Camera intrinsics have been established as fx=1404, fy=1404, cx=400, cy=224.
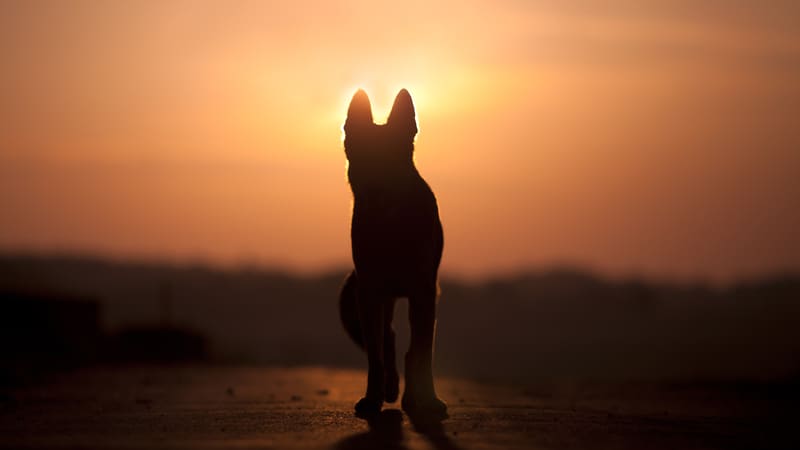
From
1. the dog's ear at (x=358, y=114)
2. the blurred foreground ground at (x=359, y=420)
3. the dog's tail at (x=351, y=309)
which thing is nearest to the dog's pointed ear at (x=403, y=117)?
the dog's ear at (x=358, y=114)

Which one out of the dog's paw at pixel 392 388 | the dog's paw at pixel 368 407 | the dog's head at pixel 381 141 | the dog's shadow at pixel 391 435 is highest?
the dog's head at pixel 381 141

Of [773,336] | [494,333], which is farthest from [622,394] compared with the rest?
[494,333]

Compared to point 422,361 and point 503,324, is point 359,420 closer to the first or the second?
point 422,361

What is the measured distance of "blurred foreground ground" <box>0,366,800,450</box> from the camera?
9789 millimetres

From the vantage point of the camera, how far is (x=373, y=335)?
480 inches

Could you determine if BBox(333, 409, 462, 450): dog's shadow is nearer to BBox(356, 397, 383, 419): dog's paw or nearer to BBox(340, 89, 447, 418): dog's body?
BBox(356, 397, 383, 419): dog's paw

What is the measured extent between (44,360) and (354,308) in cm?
1109

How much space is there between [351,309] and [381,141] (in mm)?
2010

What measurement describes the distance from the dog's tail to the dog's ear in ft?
5.44

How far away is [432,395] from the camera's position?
38.7 ft

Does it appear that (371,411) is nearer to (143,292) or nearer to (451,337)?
(451,337)

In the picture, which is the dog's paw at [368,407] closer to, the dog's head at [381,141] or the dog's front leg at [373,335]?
the dog's front leg at [373,335]

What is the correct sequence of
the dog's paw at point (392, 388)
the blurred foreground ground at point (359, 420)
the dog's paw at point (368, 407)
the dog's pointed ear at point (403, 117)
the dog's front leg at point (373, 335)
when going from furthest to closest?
the dog's paw at point (392, 388) → the dog's pointed ear at point (403, 117) → the dog's front leg at point (373, 335) → the dog's paw at point (368, 407) → the blurred foreground ground at point (359, 420)

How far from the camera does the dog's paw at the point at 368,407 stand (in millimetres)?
11852
